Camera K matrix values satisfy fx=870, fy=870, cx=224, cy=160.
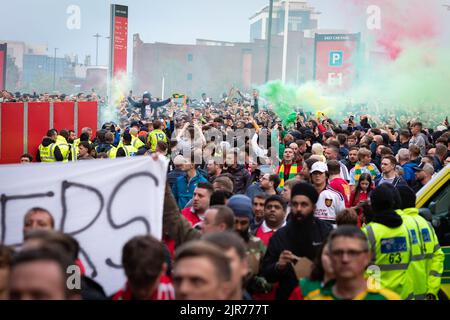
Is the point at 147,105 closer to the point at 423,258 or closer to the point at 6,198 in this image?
the point at 423,258

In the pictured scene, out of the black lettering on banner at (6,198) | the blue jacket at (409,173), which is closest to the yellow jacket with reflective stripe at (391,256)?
the black lettering on banner at (6,198)

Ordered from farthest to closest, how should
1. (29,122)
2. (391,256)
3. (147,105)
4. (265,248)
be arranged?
(147,105), (29,122), (265,248), (391,256)

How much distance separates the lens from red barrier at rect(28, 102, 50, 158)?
1959 cm

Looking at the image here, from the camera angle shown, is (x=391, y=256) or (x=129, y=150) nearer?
(x=391, y=256)

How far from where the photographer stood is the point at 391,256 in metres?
6.91

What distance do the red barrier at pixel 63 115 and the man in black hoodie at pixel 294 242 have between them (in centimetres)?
1462

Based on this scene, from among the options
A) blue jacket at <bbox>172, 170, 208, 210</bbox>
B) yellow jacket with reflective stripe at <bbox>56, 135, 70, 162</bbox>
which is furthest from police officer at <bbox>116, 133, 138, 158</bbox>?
blue jacket at <bbox>172, 170, 208, 210</bbox>

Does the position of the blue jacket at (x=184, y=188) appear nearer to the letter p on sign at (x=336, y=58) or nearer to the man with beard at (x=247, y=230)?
the man with beard at (x=247, y=230)

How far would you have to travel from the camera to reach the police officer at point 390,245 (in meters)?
6.90

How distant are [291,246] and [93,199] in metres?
1.62

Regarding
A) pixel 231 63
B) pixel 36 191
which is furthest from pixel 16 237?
pixel 231 63

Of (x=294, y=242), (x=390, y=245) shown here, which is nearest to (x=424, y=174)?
(x=390, y=245)

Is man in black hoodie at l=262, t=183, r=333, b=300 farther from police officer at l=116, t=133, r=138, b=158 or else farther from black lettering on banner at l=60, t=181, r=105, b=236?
police officer at l=116, t=133, r=138, b=158

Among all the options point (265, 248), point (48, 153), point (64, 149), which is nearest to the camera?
point (265, 248)
